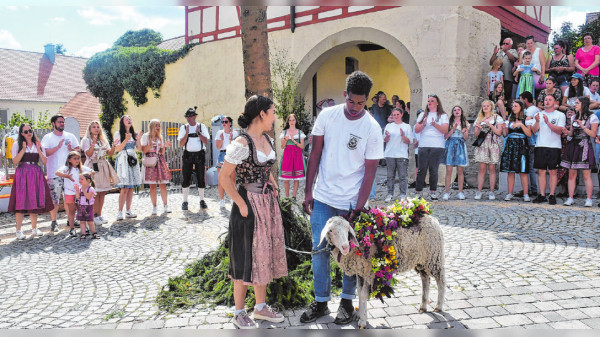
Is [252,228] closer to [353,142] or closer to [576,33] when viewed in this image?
[353,142]

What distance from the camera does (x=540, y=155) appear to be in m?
8.56

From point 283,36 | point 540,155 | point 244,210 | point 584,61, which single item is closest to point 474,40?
point 584,61

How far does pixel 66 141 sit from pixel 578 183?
1030 cm

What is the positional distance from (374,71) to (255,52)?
1512 cm

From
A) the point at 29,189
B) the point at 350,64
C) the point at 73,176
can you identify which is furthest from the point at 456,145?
the point at 350,64

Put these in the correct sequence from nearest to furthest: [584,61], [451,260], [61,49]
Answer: [451,260] → [584,61] → [61,49]

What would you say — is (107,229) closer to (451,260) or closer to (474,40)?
(451,260)

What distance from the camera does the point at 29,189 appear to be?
708 centimetres

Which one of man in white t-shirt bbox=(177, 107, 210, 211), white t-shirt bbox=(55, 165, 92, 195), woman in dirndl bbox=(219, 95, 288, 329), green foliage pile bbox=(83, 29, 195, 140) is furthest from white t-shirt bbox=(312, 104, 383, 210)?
green foliage pile bbox=(83, 29, 195, 140)

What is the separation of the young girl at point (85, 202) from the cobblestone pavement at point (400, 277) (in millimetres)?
257

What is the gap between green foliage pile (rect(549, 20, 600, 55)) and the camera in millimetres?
22388

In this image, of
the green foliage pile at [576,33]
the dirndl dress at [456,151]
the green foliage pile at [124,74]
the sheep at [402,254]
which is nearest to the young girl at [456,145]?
the dirndl dress at [456,151]

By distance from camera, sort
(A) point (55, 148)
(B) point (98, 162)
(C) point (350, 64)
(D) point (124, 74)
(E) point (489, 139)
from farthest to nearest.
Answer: (D) point (124, 74)
(C) point (350, 64)
(E) point (489, 139)
(B) point (98, 162)
(A) point (55, 148)

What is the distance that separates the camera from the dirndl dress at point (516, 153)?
352 inches
